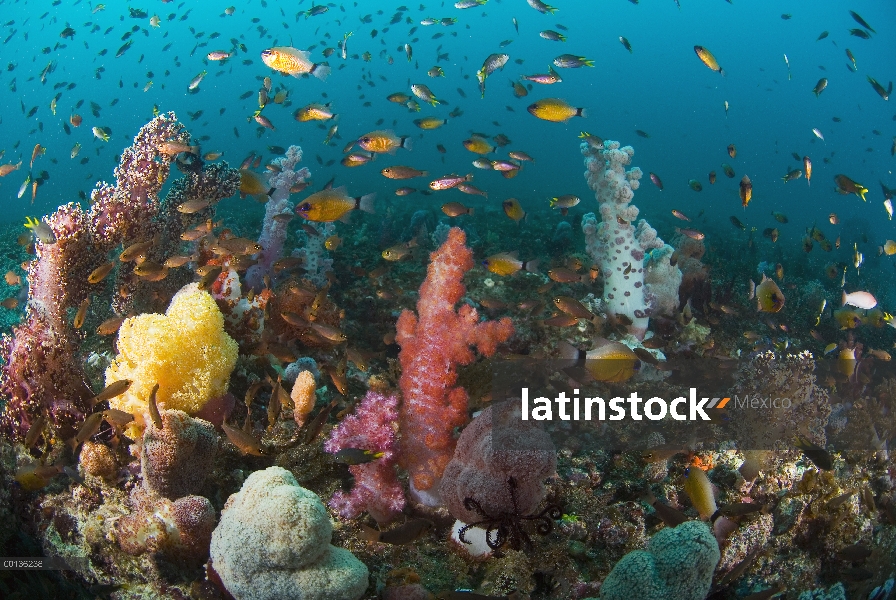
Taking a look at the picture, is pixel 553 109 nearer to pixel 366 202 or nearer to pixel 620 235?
pixel 620 235

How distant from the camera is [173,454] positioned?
10.3 ft

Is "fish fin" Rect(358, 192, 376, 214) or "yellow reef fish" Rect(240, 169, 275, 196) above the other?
"yellow reef fish" Rect(240, 169, 275, 196)

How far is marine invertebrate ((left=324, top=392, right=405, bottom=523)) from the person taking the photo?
3545mm

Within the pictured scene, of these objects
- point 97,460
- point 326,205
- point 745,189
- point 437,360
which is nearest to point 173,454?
point 97,460

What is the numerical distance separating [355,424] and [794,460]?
4.36 metres

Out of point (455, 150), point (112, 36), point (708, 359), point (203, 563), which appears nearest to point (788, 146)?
point (455, 150)

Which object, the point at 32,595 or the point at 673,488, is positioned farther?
the point at 673,488

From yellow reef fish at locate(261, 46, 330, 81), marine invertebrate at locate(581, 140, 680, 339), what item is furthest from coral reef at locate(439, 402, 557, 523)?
yellow reef fish at locate(261, 46, 330, 81)

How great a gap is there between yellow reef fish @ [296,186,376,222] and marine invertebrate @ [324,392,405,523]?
2415mm

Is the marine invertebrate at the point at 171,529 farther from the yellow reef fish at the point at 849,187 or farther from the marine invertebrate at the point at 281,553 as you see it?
the yellow reef fish at the point at 849,187

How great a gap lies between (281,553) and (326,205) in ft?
12.4

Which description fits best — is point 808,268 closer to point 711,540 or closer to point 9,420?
point 711,540

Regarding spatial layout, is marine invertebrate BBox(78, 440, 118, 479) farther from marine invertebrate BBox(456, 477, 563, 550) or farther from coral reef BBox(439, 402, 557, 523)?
marine invertebrate BBox(456, 477, 563, 550)

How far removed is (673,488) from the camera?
3926 mm
